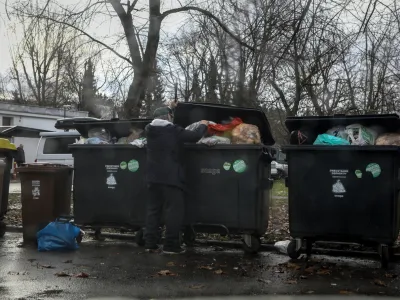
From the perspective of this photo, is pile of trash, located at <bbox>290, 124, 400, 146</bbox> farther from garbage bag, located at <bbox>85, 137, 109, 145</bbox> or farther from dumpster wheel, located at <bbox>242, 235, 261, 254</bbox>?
garbage bag, located at <bbox>85, 137, 109, 145</bbox>

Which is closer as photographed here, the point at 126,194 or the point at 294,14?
the point at 294,14

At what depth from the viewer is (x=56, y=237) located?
734 cm

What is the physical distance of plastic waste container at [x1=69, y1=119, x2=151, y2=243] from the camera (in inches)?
303

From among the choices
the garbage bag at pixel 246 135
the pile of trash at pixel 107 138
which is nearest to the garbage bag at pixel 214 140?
the garbage bag at pixel 246 135

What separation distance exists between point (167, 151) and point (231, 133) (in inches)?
34.9

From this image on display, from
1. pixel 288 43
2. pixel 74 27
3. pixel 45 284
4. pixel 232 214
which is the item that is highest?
pixel 74 27

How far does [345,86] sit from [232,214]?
6194 millimetres

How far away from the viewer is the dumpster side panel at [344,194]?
20.6ft

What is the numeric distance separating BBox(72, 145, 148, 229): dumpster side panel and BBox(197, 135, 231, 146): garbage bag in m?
0.91

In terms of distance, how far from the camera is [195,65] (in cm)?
2028

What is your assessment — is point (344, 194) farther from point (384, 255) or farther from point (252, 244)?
point (252, 244)

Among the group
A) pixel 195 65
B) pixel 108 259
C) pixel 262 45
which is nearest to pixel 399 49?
pixel 262 45

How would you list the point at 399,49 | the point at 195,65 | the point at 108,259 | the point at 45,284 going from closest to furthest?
1. the point at 45,284
2. the point at 108,259
3. the point at 399,49
4. the point at 195,65

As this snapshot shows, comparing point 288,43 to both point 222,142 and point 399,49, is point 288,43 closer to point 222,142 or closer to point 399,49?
point 222,142
